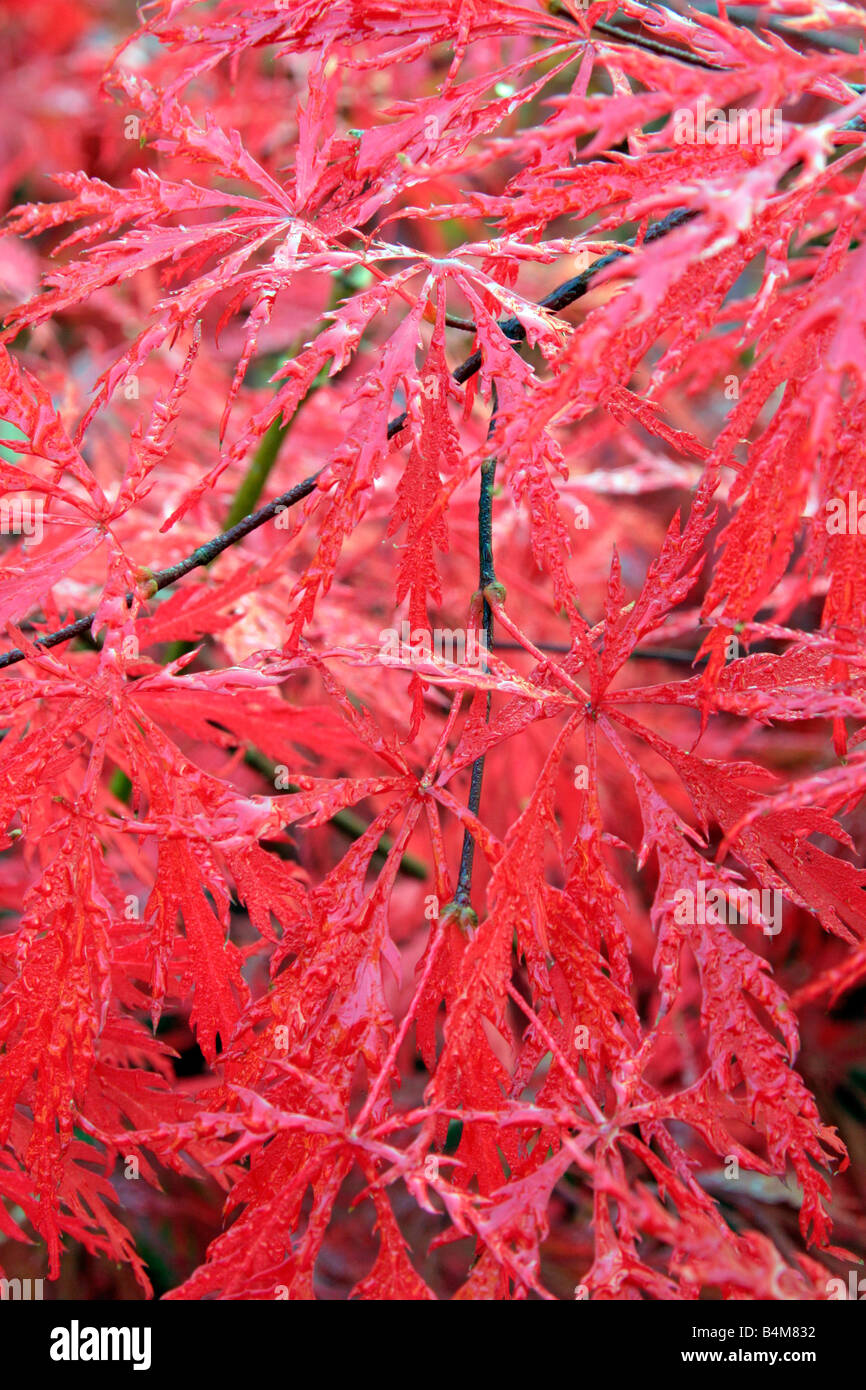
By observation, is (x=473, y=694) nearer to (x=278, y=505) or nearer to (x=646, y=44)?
(x=278, y=505)

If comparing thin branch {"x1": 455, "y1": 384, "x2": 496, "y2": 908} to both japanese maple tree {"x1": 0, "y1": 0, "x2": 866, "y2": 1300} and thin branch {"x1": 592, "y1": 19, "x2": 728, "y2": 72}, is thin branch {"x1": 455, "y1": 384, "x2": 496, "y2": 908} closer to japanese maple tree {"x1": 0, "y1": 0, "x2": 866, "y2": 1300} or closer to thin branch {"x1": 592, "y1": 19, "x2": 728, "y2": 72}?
japanese maple tree {"x1": 0, "y1": 0, "x2": 866, "y2": 1300}

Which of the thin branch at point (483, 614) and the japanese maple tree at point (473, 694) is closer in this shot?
the japanese maple tree at point (473, 694)

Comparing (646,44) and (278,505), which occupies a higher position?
(646,44)

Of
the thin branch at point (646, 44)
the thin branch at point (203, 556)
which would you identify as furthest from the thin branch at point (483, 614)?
the thin branch at point (646, 44)

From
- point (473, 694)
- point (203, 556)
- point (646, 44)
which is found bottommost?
point (473, 694)

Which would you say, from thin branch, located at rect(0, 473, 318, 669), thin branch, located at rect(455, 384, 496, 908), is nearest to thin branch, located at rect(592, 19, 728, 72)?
thin branch, located at rect(455, 384, 496, 908)

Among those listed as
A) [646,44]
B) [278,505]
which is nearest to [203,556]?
[278,505]

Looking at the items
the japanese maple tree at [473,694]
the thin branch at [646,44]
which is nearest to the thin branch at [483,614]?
the japanese maple tree at [473,694]

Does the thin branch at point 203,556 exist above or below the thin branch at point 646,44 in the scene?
below

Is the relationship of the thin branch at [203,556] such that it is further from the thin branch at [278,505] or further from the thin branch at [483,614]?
the thin branch at [483,614]

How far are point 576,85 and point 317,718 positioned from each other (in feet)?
1.52

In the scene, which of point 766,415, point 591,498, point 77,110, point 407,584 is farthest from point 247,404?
point 77,110

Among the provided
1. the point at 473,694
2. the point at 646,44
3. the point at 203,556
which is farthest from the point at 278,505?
the point at 646,44

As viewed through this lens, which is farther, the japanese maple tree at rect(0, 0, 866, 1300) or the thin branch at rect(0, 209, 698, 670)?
the thin branch at rect(0, 209, 698, 670)
